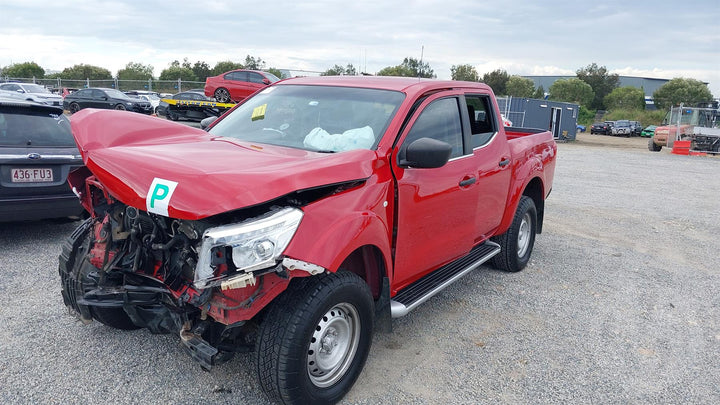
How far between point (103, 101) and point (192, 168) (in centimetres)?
2648

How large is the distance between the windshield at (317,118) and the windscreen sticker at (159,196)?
3.78ft

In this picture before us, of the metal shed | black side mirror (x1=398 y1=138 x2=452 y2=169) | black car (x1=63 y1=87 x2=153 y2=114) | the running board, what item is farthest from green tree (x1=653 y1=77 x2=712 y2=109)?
black side mirror (x1=398 y1=138 x2=452 y2=169)

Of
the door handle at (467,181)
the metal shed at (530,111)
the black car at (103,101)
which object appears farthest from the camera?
the metal shed at (530,111)

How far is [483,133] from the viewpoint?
459 cm

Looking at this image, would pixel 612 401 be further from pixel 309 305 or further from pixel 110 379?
pixel 110 379

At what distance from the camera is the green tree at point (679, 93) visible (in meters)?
67.6

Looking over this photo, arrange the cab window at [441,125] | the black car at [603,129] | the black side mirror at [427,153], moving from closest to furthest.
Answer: the black side mirror at [427,153] → the cab window at [441,125] → the black car at [603,129]

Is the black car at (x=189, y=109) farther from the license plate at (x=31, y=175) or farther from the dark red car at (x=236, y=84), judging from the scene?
the license plate at (x=31, y=175)

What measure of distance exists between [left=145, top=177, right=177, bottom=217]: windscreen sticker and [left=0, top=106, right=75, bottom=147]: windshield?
3663 mm

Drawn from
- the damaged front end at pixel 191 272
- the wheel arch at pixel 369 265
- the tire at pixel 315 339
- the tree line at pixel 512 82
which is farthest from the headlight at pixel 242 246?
the tree line at pixel 512 82

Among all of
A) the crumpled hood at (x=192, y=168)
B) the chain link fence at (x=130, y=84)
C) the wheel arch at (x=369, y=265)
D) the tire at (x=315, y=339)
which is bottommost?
the tire at (x=315, y=339)

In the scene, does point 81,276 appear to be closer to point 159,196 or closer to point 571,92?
point 159,196

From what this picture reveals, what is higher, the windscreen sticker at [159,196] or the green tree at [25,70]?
the green tree at [25,70]

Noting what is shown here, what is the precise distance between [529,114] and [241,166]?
31.8m
